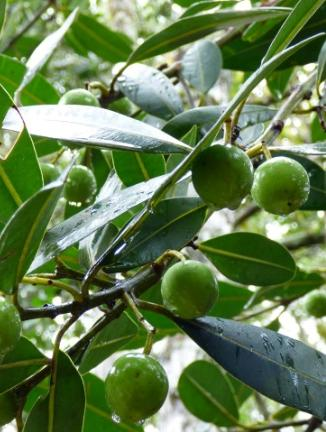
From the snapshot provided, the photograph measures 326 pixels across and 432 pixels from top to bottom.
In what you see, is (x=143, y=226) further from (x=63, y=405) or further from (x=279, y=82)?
(x=279, y=82)

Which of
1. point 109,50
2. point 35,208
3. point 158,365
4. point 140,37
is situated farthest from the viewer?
point 140,37

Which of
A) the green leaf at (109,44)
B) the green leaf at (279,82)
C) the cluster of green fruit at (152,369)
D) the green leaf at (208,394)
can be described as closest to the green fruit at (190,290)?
the cluster of green fruit at (152,369)

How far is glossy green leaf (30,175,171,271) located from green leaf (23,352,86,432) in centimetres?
14

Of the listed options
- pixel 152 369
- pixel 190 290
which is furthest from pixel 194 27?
pixel 152 369

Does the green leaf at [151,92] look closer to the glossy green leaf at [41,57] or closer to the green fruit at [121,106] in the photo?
the green fruit at [121,106]

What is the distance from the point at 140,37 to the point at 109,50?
231cm

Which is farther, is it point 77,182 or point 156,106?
point 156,106

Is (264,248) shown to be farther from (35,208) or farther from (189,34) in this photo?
(35,208)

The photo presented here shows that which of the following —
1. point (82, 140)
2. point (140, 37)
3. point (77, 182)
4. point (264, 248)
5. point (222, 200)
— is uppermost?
point (82, 140)

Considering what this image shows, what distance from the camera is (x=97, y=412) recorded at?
123cm

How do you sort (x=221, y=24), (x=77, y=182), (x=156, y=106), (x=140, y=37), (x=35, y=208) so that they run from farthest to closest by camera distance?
(x=140, y=37), (x=156, y=106), (x=77, y=182), (x=221, y=24), (x=35, y=208)

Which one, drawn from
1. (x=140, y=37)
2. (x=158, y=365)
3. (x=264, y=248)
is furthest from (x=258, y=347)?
(x=140, y=37)

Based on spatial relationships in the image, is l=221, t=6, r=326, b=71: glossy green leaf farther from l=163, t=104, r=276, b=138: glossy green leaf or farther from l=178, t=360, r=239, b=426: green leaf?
l=178, t=360, r=239, b=426: green leaf

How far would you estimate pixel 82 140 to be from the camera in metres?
0.77
